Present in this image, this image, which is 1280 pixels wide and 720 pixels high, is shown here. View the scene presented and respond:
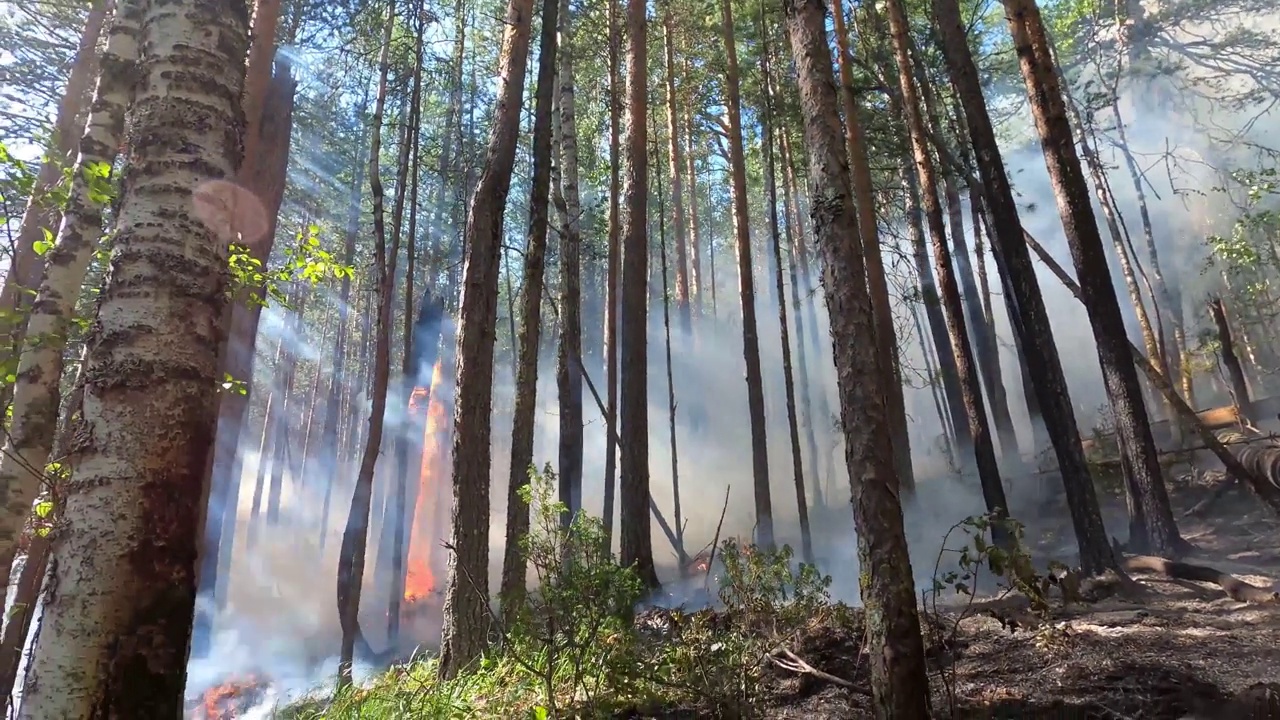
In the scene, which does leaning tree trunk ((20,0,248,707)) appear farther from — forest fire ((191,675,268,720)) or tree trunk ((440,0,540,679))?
forest fire ((191,675,268,720))

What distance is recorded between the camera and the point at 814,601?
546 centimetres

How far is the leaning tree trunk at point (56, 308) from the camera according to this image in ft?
12.5

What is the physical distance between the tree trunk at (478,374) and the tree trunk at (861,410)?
330cm

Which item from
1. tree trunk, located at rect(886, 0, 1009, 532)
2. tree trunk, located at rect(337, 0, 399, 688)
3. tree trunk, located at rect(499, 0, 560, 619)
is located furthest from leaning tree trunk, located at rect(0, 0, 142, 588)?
tree trunk, located at rect(886, 0, 1009, 532)

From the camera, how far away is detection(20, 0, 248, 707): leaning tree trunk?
6.28 ft

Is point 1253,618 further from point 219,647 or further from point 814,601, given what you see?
point 219,647

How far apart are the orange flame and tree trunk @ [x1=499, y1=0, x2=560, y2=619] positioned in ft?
36.1

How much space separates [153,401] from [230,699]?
12563mm

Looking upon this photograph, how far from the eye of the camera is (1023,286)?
7828 mm

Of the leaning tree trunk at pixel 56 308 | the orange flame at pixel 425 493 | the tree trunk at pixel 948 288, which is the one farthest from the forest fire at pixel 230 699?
the tree trunk at pixel 948 288

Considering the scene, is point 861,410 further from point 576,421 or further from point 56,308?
point 576,421

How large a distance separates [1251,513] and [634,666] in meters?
10.8

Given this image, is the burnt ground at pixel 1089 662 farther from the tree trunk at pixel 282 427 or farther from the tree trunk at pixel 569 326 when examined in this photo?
the tree trunk at pixel 282 427

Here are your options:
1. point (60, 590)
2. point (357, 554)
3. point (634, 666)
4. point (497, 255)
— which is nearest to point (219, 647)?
point (357, 554)
